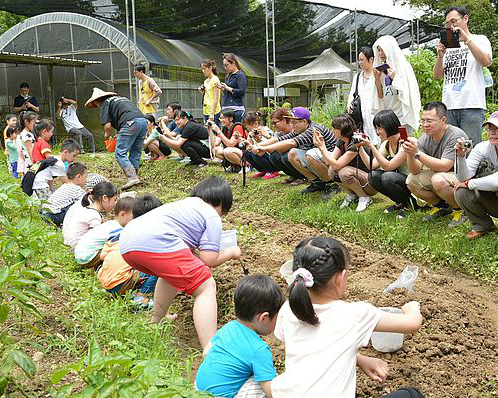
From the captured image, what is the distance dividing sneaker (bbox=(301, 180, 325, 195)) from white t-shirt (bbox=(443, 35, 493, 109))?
5.95 feet

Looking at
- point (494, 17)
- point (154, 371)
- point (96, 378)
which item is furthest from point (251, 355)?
point (494, 17)

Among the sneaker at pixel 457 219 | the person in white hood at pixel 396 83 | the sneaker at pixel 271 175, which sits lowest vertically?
the sneaker at pixel 271 175

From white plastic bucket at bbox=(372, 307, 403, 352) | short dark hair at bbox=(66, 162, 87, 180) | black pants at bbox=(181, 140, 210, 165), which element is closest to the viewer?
white plastic bucket at bbox=(372, 307, 403, 352)

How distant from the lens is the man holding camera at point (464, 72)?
5.18 metres

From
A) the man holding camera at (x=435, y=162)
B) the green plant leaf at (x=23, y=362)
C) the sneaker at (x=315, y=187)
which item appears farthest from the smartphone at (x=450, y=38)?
the green plant leaf at (x=23, y=362)

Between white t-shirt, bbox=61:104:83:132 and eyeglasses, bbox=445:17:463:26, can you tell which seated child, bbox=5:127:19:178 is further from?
eyeglasses, bbox=445:17:463:26

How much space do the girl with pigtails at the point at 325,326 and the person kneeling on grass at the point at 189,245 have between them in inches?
46.1

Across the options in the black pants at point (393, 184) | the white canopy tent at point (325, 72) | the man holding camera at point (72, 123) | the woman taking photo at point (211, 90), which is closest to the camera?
the black pants at point (393, 184)

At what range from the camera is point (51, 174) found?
6766 millimetres

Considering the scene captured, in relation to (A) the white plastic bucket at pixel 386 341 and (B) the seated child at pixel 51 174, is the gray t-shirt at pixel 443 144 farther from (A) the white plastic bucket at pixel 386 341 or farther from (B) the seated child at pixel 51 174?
(B) the seated child at pixel 51 174

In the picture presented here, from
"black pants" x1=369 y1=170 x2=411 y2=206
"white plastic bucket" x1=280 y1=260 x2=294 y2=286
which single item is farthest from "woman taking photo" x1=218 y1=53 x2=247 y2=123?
"white plastic bucket" x1=280 y1=260 x2=294 y2=286

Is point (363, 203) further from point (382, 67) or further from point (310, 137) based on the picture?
point (382, 67)

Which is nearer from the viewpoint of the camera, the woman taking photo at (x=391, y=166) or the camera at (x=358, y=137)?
the woman taking photo at (x=391, y=166)

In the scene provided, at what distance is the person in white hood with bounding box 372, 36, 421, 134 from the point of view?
5984 mm
